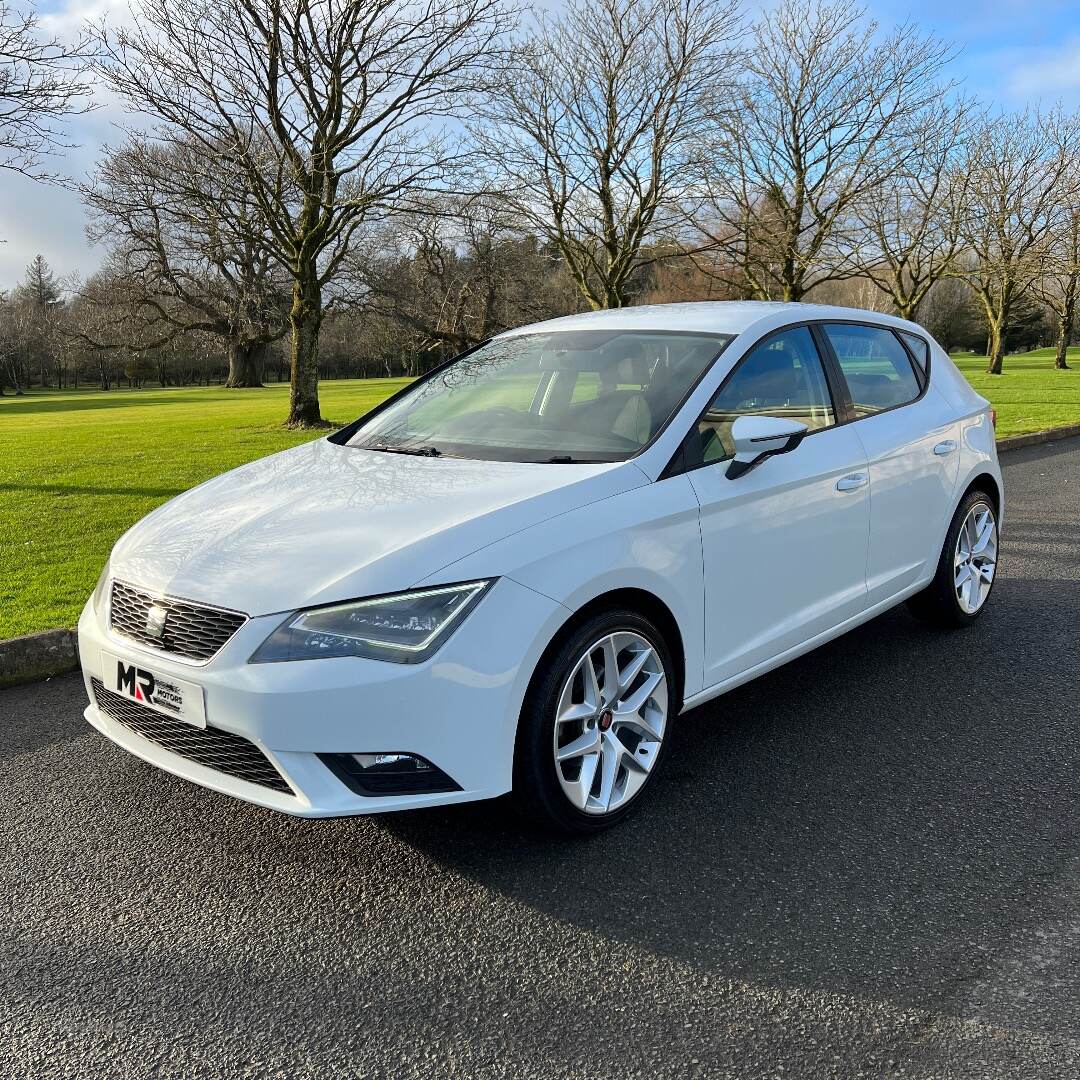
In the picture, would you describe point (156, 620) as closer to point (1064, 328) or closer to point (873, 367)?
point (873, 367)

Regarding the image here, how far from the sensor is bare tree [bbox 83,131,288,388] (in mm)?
16062

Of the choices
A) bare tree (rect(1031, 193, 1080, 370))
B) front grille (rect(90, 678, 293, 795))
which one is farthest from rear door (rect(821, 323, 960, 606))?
bare tree (rect(1031, 193, 1080, 370))

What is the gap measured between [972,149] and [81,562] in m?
33.6

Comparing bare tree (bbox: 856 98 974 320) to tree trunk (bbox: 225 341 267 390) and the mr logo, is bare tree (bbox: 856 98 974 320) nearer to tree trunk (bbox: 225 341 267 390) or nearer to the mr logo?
the mr logo

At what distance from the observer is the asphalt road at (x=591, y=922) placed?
2.11 metres

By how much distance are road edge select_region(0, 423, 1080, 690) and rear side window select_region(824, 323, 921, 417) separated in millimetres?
3835

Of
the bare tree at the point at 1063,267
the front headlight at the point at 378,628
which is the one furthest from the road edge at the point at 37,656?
the bare tree at the point at 1063,267

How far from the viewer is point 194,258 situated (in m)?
35.4

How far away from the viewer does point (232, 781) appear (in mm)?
2672

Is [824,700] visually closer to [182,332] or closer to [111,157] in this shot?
[111,157]

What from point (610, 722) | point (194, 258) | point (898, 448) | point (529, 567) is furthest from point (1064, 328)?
point (529, 567)

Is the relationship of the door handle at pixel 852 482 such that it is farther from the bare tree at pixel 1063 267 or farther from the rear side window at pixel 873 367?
the bare tree at pixel 1063 267

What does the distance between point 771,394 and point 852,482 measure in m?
0.52

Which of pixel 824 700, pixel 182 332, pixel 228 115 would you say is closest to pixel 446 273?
pixel 182 332
